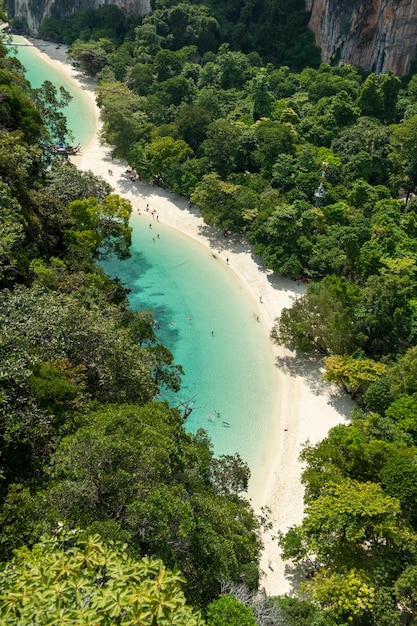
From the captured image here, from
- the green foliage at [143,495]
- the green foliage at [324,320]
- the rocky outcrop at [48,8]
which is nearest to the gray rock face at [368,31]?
the rocky outcrop at [48,8]

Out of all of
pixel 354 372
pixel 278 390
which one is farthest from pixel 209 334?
pixel 354 372

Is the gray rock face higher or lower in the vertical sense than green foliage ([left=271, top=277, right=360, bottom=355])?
higher

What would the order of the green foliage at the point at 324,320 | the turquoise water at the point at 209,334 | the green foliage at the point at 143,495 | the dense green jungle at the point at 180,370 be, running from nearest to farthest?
the dense green jungle at the point at 180,370
the green foliage at the point at 143,495
the turquoise water at the point at 209,334
the green foliage at the point at 324,320

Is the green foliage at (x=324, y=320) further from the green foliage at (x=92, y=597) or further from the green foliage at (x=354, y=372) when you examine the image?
the green foliage at (x=92, y=597)

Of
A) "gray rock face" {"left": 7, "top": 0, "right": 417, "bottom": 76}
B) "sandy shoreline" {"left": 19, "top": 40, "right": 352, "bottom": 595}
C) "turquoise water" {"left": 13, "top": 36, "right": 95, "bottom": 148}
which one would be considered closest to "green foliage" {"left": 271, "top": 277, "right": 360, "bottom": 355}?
"sandy shoreline" {"left": 19, "top": 40, "right": 352, "bottom": 595}

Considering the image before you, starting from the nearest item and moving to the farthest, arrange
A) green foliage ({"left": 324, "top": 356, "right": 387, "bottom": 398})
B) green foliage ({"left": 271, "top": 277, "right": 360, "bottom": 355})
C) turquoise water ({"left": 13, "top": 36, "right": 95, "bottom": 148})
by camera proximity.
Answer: green foliage ({"left": 324, "top": 356, "right": 387, "bottom": 398})
green foliage ({"left": 271, "top": 277, "right": 360, "bottom": 355})
turquoise water ({"left": 13, "top": 36, "right": 95, "bottom": 148})

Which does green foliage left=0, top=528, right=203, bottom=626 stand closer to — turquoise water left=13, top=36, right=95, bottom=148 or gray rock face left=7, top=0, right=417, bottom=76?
turquoise water left=13, top=36, right=95, bottom=148

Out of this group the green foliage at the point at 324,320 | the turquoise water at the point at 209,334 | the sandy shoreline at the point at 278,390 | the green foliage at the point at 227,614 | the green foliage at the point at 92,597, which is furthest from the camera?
the green foliage at the point at 324,320
